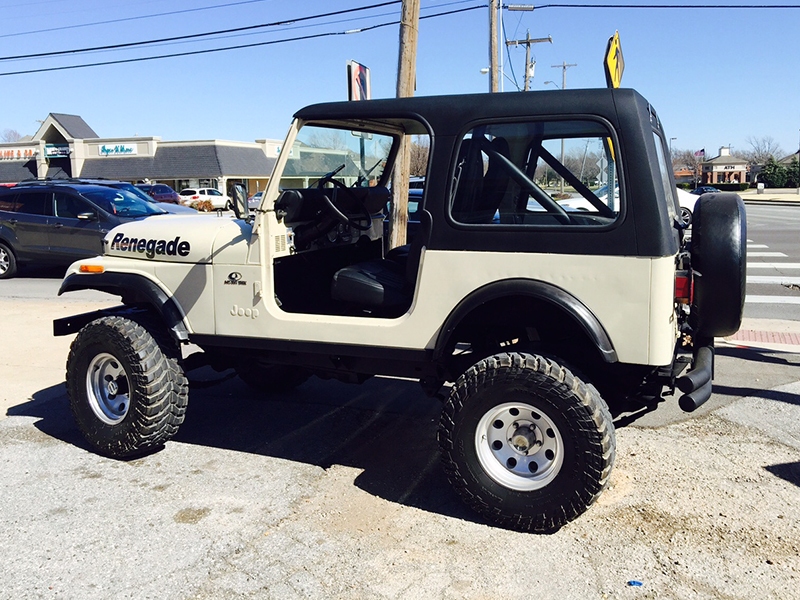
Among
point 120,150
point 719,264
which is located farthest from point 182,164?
point 719,264

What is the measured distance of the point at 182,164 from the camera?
171 ft

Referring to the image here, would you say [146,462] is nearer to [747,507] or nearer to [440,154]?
[440,154]

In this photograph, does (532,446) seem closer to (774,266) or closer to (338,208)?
(338,208)

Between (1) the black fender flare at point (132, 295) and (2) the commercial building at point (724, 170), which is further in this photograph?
(2) the commercial building at point (724, 170)

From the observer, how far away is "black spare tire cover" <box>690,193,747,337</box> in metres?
3.65

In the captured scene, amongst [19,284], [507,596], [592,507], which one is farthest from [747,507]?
[19,284]

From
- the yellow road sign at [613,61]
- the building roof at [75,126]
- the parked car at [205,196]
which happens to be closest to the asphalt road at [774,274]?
the yellow road sign at [613,61]

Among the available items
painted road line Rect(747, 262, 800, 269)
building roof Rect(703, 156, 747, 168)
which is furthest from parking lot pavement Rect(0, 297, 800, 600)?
building roof Rect(703, 156, 747, 168)

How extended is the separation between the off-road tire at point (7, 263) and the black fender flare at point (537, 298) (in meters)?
12.7

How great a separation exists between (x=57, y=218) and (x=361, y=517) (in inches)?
460

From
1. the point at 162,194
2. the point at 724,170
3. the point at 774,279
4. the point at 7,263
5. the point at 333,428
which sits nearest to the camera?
the point at 333,428

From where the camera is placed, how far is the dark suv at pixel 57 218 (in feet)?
43.3

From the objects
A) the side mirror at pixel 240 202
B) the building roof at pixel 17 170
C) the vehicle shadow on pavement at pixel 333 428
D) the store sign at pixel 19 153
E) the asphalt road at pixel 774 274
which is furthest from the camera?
the store sign at pixel 19 153

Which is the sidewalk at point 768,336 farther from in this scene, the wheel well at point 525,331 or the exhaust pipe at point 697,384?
the wheel well at point 525,331
